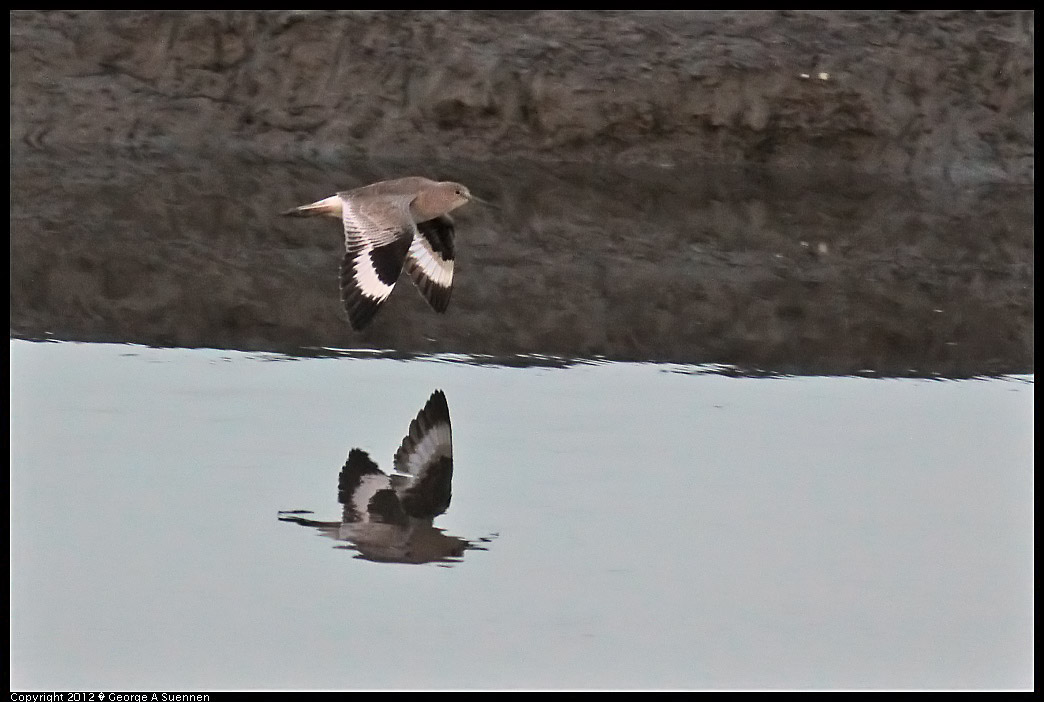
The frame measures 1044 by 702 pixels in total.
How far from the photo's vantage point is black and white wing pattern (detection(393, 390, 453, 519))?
5543 millimetres

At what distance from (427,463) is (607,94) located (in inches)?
348

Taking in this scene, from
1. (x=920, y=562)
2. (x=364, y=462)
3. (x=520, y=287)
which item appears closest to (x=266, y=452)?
(x=364, y=462)

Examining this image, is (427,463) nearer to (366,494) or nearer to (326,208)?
(366,494)

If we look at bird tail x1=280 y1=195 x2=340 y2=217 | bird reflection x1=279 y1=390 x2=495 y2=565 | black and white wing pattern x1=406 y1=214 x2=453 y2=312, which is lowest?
bird reflection x1=279 y1=390 x2=495 y2=565

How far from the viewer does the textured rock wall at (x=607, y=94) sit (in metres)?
14.4

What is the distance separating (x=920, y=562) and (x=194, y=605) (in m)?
2.22

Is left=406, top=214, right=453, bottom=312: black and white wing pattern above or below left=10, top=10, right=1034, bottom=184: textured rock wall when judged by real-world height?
below

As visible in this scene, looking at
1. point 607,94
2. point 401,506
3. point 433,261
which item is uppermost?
point 607,94

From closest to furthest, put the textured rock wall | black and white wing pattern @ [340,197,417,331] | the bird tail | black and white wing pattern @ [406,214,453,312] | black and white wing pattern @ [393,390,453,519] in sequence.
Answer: black and white wing pattern @ [393,390,453,519] → black and white wing pattern @ [340,197,417,331] → black and white wing pattern @ [406,214,453,312] → the bird tail → the textured rock wall

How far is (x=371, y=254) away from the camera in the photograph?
7.12 meters

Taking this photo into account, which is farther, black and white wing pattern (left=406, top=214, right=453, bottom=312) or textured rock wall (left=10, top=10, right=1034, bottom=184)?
textured rock wall (left=10, top=10, right=1034, bottom=184)

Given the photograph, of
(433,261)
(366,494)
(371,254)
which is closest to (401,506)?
(366,494)

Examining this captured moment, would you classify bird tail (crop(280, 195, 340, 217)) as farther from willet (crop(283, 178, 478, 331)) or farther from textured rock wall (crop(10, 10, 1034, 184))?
textured rock wall (crop(10, 10, 1034, 184))

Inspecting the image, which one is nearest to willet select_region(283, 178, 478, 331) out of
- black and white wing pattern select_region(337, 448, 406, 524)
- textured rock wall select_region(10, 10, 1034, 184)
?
black and white wing pattern select_region(337, 448, 406, 524)
